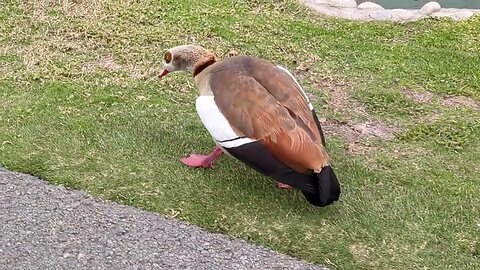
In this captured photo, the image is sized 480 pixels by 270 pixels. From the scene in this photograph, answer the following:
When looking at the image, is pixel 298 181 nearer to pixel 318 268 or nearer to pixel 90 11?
pixel 318 268

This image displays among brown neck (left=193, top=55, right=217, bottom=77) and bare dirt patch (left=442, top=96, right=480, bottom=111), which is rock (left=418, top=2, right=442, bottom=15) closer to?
bare dirt patch (left=442, top=96, right=480, bottom=111)

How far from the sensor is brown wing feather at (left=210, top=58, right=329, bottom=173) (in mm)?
3445

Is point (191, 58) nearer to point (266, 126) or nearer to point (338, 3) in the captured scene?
point (266, 126)

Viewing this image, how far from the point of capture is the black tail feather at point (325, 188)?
11.2 feet

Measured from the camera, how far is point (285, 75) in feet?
13.0

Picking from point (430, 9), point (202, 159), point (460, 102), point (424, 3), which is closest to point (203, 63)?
point (202, 159)

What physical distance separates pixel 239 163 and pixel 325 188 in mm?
860

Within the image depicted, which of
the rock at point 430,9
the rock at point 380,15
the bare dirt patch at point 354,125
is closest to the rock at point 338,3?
the rock at point 380,15

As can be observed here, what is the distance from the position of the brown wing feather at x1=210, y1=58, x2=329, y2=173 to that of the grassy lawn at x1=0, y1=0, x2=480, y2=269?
389 millimetres

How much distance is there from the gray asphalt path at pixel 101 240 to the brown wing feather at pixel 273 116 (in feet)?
1.60

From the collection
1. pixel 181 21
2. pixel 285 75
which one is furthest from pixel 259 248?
pixel 181 21

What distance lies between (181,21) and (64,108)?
5.72ft

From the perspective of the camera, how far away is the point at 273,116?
11.8ft

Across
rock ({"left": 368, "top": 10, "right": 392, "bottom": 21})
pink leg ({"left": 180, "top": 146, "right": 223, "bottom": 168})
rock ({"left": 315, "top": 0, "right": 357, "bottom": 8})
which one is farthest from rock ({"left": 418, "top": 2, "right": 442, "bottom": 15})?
pink leg ({"left": 180, "top": 146, "right": 223, "bottom": 168})
